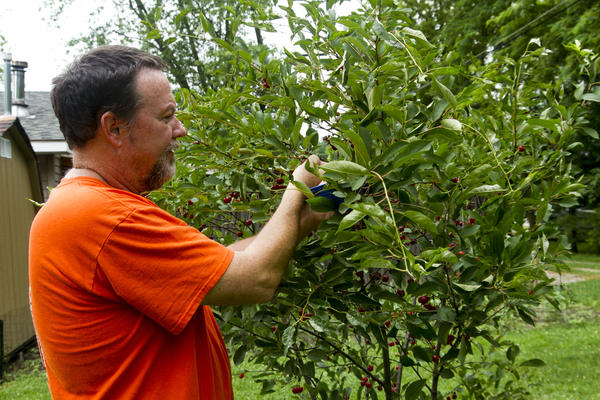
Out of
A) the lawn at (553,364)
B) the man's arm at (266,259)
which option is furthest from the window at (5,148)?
the man's arm at (266,259)

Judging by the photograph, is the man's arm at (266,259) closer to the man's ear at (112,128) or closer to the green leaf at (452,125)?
the green leaf at (452,125)

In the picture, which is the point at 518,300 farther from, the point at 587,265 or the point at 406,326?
the point at 587,265

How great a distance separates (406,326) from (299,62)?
0.97 metres

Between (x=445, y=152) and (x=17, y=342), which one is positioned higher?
(x=445, y=152)

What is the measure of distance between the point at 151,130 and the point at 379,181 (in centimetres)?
66

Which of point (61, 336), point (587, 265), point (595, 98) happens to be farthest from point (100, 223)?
point (587, 265)

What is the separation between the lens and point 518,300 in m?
1.78

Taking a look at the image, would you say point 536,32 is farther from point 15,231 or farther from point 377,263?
point 377,263

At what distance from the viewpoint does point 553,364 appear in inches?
271

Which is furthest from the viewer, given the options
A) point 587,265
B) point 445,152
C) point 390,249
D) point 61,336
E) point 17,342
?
point 587,265

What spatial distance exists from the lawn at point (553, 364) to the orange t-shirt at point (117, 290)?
2.89m

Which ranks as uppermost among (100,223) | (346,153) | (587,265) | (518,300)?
(346,153)

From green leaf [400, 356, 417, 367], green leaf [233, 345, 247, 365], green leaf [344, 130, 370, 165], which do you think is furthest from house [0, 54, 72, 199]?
green leaf [344, 130, 370, 165]

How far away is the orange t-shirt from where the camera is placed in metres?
1.32
